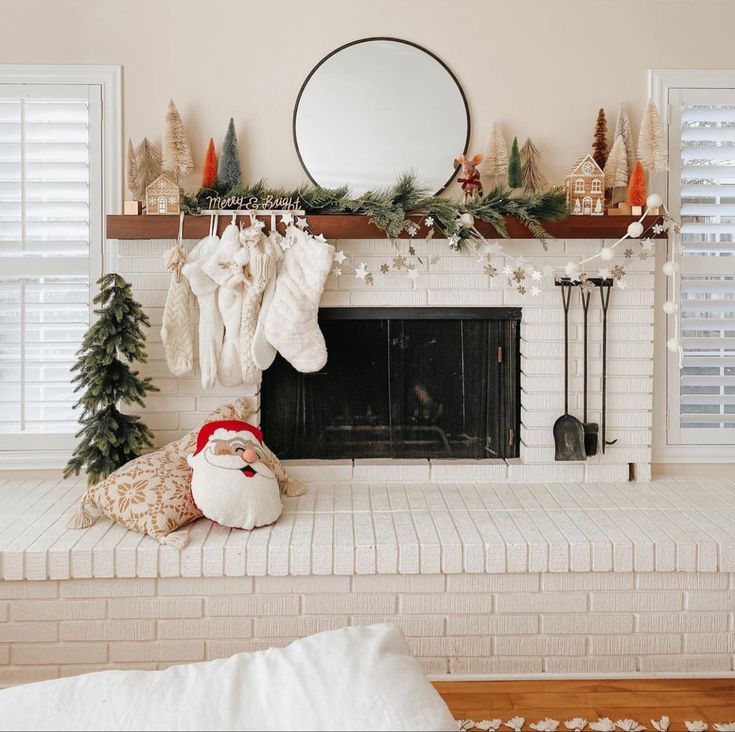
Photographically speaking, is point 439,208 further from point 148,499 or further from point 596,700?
point 596,700

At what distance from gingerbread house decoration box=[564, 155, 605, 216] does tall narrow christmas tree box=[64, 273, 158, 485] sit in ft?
5.33

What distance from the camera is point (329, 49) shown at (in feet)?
9.43

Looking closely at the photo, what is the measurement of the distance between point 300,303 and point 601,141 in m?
1.28

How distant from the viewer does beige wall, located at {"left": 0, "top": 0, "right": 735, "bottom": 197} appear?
2.86m

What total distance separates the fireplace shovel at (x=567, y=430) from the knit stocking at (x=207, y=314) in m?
1.28

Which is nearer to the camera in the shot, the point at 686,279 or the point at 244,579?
the point at 244,579

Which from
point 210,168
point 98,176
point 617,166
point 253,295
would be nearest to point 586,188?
point 617,166

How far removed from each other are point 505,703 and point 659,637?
1.76ft

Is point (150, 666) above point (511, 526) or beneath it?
beneath

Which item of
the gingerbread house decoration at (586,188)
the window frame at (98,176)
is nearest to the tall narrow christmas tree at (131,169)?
the window frame at (98,176)

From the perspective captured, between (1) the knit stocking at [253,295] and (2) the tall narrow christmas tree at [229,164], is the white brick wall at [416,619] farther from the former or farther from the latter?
(2) the tall narrow christmas tree at [229,164]

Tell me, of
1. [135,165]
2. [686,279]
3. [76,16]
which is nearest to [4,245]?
[135,165]

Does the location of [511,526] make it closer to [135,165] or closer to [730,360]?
[730,360]

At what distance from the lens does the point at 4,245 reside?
2.91 metres
